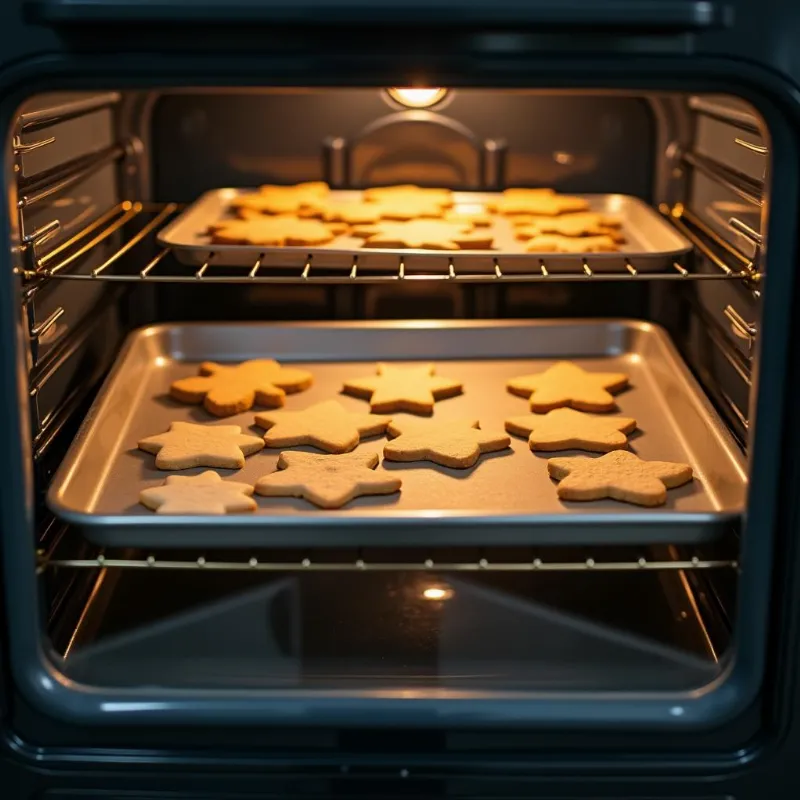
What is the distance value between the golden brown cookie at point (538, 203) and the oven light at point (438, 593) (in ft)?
2.04

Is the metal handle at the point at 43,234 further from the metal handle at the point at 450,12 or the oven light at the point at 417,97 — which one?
the oven light at the point at 417,97

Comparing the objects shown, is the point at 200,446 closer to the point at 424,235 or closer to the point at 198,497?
the point at 198,497

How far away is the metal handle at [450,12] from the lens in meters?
1.00

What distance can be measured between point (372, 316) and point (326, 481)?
0.60m

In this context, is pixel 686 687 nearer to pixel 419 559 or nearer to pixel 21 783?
pixel 419 559

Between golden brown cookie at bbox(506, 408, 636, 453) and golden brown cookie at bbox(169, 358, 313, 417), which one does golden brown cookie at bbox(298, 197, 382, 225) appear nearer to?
golden brown cookie at bbox(169, 358, 313, 417)

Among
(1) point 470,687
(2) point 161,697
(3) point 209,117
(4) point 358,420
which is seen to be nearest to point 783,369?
(1) point 470,687

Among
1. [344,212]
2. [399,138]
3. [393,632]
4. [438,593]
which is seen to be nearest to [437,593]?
[438,593]

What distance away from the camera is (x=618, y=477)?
4.52 feet

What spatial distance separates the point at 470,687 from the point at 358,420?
45 cm

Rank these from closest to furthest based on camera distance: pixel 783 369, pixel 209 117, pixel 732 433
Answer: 1. pixel 783 369
2. pixel 732 433
3. pixel 209 117

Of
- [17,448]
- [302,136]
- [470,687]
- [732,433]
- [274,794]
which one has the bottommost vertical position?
[274,794]

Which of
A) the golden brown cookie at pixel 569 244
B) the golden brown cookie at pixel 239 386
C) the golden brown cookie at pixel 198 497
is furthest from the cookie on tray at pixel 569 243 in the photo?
the golden brown cookie at pixel 198 497

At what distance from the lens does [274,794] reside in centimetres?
124
